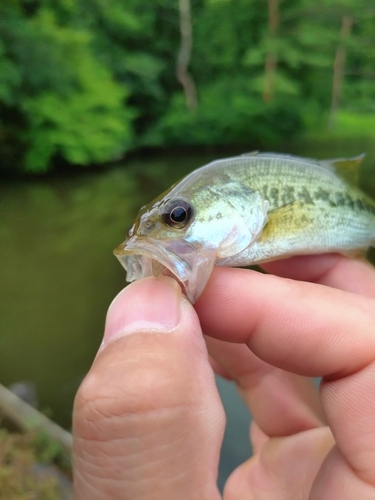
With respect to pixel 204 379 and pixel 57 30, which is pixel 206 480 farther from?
pixel 57 30

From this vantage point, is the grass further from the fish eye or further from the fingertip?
the fish eye

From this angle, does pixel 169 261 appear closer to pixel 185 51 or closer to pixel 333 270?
pixel 333 270

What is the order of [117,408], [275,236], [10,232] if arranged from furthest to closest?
[10,232], [275,236], [117,408]

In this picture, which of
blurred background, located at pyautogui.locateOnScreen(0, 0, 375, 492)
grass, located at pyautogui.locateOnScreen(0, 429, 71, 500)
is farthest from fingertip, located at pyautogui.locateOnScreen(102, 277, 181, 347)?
blurred background, located at pyautogui.locateOnScreen(0, 0, 375, 492)

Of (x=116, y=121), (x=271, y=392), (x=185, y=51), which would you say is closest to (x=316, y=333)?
(x=271, y=392)

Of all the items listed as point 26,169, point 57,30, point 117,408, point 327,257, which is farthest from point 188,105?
point 117,408
